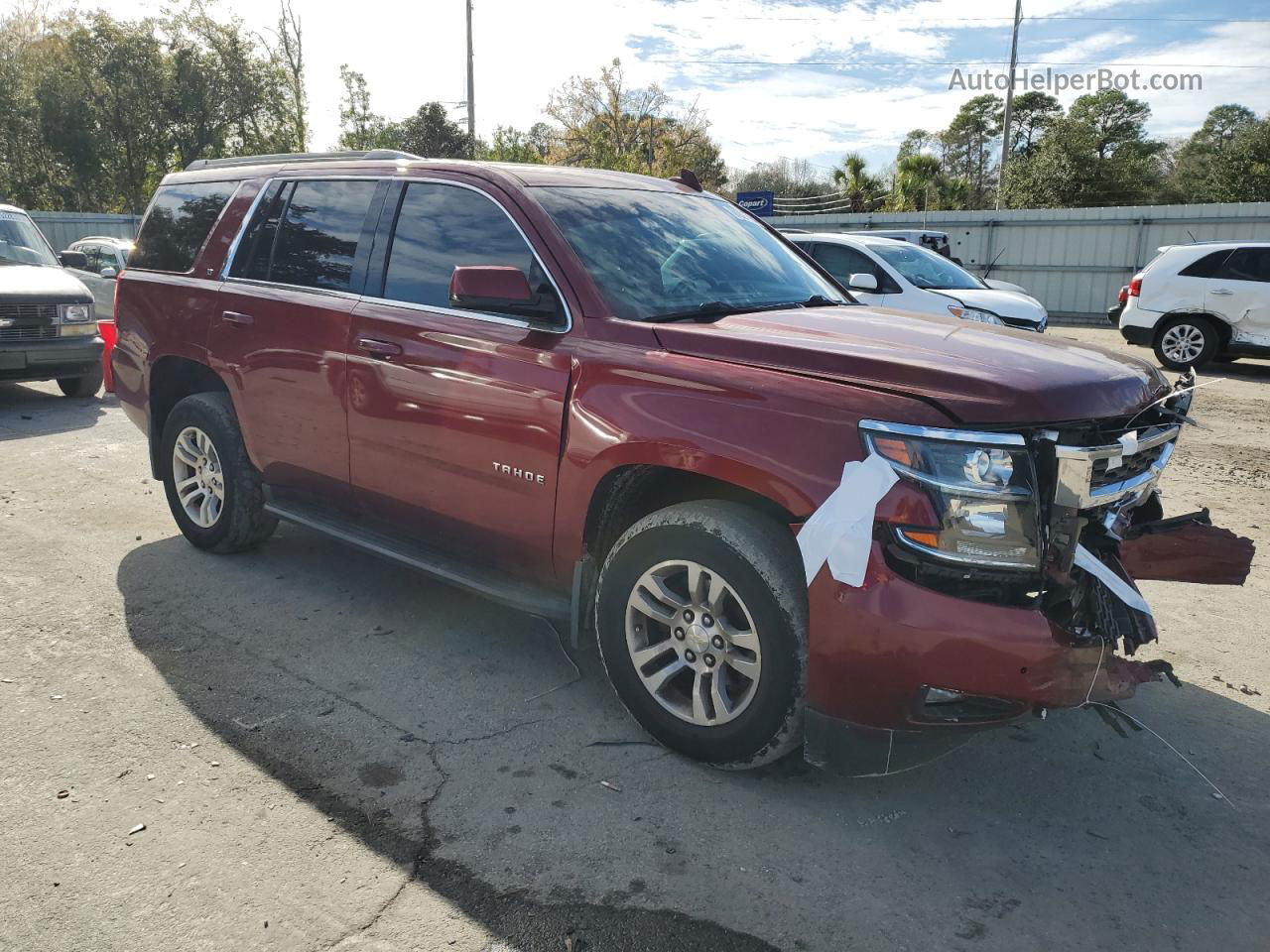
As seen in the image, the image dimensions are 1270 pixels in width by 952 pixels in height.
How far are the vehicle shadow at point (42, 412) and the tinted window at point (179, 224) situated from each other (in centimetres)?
406

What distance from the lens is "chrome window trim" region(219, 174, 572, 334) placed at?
3512 millimetres

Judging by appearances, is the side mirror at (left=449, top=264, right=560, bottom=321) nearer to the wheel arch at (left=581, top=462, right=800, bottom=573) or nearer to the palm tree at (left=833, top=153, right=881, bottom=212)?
the wheel arch at (left=581, top=462, right=800, bottom=573)

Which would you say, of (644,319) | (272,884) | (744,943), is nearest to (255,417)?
(644,319)

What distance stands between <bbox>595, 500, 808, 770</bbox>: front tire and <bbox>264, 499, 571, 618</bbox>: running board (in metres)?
0.29

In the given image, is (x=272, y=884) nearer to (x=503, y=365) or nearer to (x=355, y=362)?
(x=503, y=365)

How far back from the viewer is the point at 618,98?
137 feet

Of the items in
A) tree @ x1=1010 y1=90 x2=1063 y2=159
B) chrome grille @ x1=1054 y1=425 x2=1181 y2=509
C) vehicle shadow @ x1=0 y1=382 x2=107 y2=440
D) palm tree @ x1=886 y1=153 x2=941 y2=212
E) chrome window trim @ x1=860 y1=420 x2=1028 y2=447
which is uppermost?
tree @ x1=1010 y1=90 x2=1063 y2=159

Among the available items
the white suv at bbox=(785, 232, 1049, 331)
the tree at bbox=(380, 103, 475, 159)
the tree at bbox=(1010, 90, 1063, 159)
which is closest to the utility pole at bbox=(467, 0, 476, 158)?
the tree at bbox=(380, 103, 475, 159)

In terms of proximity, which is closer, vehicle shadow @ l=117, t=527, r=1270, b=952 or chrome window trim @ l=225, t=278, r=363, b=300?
vehicle shadow @ l=117, t=527, r=1270, b=952

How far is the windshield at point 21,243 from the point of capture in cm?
1019

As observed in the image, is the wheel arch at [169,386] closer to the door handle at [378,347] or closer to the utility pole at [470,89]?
the door handle at [378,347]

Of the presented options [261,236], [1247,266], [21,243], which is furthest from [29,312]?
[1247,266]

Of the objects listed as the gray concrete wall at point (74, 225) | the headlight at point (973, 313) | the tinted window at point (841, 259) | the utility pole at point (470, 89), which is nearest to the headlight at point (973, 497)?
the headlight at point (973, 313)

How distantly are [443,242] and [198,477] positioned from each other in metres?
2.19
